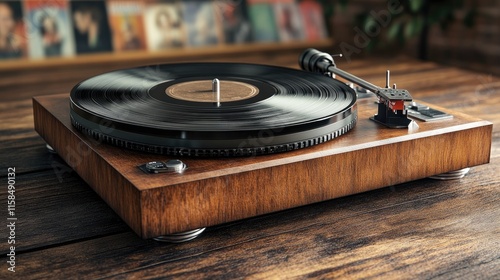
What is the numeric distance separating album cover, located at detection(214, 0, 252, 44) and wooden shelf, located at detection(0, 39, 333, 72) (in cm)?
4

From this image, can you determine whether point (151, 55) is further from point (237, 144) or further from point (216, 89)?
point (237, 144)

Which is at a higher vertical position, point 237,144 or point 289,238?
point 237,144

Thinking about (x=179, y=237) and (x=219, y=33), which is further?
(x=219, y=33)

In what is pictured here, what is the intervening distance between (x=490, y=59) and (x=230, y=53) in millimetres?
1043

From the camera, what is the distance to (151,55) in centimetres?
275

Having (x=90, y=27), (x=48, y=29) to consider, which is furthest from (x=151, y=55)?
(x=48, y=29)

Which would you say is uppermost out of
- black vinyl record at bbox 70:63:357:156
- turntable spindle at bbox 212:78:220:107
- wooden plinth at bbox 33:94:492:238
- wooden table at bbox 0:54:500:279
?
turntable spindle at bbox 212:78:220:107

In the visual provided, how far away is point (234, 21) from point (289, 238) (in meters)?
2.05

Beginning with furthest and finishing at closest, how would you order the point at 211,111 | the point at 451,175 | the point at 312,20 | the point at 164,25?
the point at 312,20, the point at 164,25, the point at 451,175, the point at 211,111

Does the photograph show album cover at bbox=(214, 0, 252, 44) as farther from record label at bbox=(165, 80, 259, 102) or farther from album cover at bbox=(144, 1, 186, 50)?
record label at bbox=(165, 80, 259, 102)

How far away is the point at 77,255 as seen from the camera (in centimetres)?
94

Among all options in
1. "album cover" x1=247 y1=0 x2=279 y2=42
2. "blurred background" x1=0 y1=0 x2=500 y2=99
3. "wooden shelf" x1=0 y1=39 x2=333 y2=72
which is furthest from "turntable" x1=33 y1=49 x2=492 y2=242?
"album cover" x1=247 y1=0 x2=279 y2=42

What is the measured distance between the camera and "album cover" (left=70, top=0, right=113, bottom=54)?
2.69 m

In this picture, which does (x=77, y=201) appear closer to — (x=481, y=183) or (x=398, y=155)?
(x=398, y=155)
